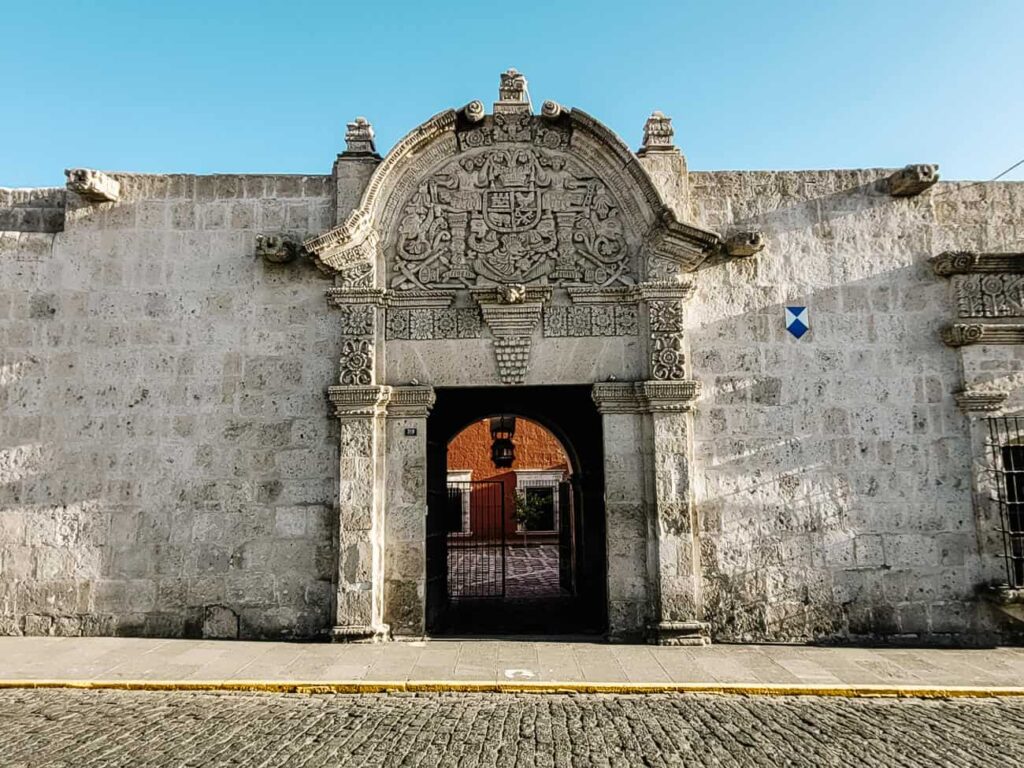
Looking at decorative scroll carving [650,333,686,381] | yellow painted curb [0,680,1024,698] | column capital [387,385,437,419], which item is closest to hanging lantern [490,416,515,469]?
column capital [387,385,437,419]

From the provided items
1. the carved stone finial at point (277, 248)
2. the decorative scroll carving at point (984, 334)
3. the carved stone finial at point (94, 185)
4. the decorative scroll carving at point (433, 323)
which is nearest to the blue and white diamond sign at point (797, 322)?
the decorative scroll carving at point (984, 334)

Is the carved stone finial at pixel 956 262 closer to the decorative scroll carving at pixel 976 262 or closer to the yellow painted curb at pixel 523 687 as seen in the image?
the decorative scroll carving at pixel 976 262

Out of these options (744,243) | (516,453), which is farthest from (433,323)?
(516,453)

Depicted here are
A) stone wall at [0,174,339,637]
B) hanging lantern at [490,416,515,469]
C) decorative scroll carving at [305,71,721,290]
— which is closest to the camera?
stone wall at [0,174,339,637]

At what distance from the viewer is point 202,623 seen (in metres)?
5.96

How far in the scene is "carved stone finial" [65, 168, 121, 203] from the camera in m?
6.19

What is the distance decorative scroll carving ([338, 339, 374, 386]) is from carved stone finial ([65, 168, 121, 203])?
8.86 feet

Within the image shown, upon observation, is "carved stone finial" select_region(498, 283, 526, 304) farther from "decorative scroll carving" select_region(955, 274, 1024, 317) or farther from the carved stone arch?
"decorative scroll carving" select_region(955, 274, 1024, 317)

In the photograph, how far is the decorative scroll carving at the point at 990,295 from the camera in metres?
6.24

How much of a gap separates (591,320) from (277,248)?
299cm

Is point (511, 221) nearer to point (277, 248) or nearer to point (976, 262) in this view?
point (277, 248)

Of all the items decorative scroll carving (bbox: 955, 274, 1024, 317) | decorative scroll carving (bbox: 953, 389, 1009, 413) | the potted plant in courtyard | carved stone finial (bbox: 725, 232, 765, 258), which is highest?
carved stone finial (bbox: 725, 232, 765, 258)

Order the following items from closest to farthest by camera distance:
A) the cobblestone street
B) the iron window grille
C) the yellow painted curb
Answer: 1. the cobblestone street
2. the yellow painted curb
3. the iron window grille

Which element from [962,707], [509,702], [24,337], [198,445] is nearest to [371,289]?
[198,445]
